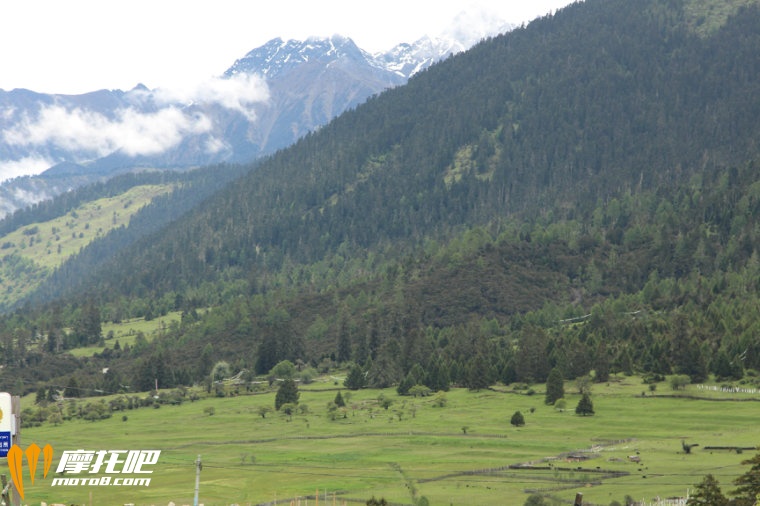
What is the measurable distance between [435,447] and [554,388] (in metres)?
35.6

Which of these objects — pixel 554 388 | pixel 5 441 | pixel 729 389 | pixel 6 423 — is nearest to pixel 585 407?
pixel 554 388

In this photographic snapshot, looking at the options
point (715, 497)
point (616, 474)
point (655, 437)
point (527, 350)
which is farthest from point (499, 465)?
point (527, 350)

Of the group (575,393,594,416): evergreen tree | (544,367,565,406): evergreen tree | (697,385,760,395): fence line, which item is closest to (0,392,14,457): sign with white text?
(575,393,594,416): evergreen tree

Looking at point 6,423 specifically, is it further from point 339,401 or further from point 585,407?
point 339,401

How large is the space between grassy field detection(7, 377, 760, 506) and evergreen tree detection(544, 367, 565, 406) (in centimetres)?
194

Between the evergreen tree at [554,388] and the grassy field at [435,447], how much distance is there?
1.94 m

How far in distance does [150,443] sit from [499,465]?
5852 centimetres

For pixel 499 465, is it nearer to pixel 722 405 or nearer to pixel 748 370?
pixel 722 405

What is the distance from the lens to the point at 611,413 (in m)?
158

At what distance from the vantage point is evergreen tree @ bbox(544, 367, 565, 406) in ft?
566

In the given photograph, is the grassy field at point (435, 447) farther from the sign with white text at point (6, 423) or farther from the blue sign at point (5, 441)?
the sign with white text at point (6, 423)

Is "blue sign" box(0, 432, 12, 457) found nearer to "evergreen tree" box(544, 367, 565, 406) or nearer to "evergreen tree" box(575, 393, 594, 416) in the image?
"evergreen tree" box(575, 393, 594, 416)

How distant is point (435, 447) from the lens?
474 ft

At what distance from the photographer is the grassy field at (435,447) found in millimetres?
112625
